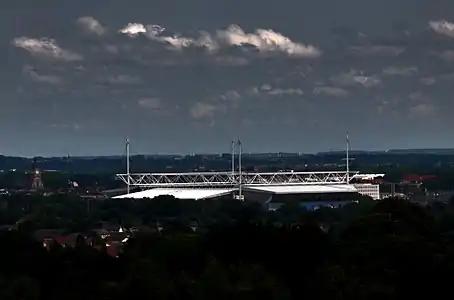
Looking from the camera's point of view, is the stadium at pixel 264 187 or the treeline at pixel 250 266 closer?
the treeline at pixel 250 266

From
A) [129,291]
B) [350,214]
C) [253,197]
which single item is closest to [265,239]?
[129,291]

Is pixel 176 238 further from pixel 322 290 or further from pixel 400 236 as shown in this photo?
pixel 322 290

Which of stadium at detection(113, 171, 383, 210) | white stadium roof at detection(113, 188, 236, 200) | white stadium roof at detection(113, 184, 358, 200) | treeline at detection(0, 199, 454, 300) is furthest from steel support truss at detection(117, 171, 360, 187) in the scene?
treeline at detection(0, 199, 454, 300)

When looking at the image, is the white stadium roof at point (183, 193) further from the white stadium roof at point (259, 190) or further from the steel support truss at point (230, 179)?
the steel support truss at point (230, 179)

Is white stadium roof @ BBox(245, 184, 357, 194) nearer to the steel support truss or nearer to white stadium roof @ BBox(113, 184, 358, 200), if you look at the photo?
white stadium roof @ BBox(113, 184, 358, 200)

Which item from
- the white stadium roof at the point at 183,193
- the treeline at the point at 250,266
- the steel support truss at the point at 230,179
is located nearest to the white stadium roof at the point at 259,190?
the white stadium roof at the point at 183,193

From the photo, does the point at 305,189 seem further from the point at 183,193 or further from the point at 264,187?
the point at 183,193
